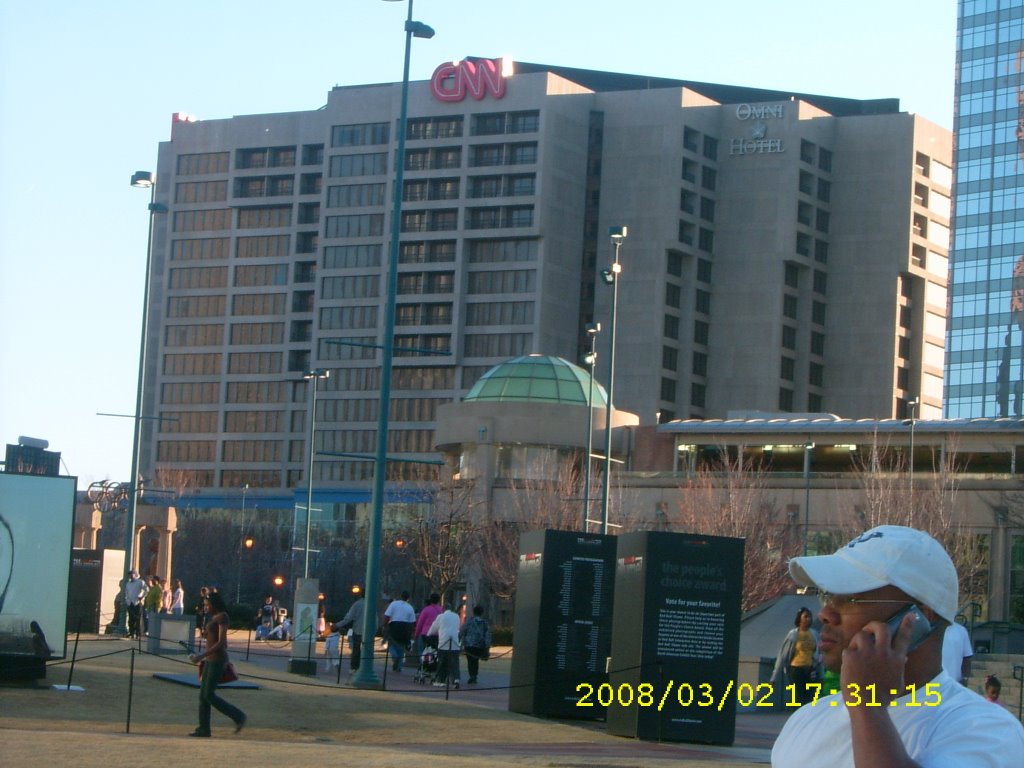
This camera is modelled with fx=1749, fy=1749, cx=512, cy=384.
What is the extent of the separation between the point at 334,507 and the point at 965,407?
4834cm

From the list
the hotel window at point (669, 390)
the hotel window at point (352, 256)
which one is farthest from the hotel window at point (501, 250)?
the hotel window at point (669, 390)

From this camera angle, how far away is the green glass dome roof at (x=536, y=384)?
8100 centimetres

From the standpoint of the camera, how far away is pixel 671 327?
Result: 5276 inches

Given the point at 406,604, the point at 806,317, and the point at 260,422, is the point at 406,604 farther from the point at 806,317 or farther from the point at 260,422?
the point at 260,422

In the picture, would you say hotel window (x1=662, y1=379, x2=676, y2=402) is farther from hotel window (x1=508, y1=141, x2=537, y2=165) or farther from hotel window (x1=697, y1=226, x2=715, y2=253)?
hotel window (x1=508, y1=141, x2=537, y2=165)

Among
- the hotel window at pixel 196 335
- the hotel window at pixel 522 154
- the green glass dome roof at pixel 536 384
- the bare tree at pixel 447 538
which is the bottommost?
the bare tree at pixel 447 538

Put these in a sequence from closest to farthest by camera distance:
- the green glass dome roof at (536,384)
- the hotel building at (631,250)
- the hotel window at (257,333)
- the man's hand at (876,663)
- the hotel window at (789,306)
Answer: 1. the man's hand at (876,663)
2. the green glass dome roof at (536,384)
3. the hotel building at (631,250)
4. the hotel window at (789,306)
5. the hotel window at (257,333)

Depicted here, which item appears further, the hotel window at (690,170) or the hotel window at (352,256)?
the hotel window at (352,256)

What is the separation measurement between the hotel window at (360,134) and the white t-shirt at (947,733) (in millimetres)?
139112

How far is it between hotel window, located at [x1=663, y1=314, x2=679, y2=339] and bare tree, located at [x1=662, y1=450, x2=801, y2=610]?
5875cm

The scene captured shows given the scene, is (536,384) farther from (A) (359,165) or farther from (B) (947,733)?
(B) (947,733)

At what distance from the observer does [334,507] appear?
132000mm

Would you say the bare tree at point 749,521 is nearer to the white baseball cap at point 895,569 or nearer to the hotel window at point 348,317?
the white baseball cap at point 895,569

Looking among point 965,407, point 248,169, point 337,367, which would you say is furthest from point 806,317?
point 248,169
